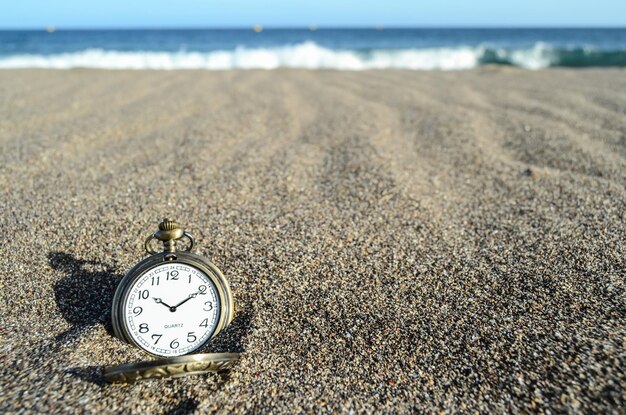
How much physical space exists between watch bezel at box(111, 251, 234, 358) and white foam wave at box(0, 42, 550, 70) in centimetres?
1182

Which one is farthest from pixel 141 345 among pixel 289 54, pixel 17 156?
pixel 289 54

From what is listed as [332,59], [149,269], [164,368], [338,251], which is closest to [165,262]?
[149,269]

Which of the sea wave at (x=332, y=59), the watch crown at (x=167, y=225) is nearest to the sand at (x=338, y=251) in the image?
the watch crown at (x=167, y=225)

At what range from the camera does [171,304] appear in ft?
4.83

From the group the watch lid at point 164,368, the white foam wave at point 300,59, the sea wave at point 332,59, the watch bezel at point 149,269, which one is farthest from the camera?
the white foam wave at point 300,59

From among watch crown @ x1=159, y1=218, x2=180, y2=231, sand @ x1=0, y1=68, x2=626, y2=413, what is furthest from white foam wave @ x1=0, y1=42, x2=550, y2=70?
watch crown @ x1=159, y1=218, x2=180, y2=231

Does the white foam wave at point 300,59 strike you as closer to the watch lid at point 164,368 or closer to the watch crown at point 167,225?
the watch crown at point 167,225

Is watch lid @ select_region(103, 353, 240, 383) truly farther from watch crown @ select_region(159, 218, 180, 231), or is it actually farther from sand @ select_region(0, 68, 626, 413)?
watch crown @ select_region(159, 218, 180, 231)

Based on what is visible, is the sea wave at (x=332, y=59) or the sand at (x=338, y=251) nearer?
the sand at (x=338, y=251)

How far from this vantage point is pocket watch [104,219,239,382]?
1444 millimetres

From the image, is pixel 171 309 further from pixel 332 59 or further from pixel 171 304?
pixel 332 59

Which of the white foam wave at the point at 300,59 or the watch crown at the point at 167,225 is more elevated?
the watch crown at the point at 167,225

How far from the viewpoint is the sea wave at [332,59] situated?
1277 centimetres

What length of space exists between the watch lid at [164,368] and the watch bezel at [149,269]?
0.38 ft
